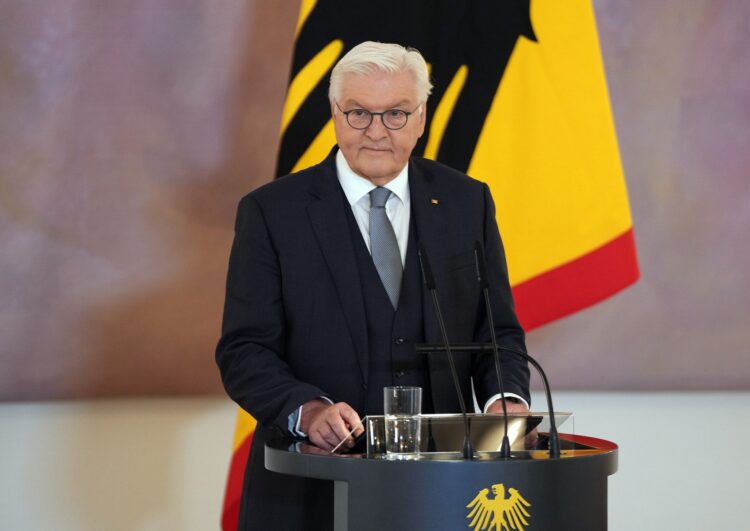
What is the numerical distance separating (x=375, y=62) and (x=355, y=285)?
1.60 ft

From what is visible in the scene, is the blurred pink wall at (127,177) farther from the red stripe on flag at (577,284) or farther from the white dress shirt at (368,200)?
the white dress shirt at (368,200)

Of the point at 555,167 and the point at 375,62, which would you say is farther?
the point at 555,167

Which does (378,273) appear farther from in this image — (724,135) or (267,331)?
(724,135)

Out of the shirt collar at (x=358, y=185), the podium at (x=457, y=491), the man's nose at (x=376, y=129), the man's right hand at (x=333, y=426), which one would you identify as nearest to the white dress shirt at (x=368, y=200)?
the shirt collar at (x=358, y=185)

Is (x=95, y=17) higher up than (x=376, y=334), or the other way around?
(x=95, y=17)

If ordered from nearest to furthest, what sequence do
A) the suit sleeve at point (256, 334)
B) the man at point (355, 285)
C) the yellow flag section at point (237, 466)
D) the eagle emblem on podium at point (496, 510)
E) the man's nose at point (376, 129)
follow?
the eagle emblem on podium at point (496, 510), the suit sleeve at point (256, 334), the man at point (355, 285), the man's nose at point (376, 129), the yellow flag section at point (237, 466)

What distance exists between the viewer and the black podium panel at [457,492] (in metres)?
1.63

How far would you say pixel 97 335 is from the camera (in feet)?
10.7

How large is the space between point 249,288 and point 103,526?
1461mm

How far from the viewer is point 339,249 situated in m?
2.27

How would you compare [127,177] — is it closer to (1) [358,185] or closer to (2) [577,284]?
(1) [358,185]

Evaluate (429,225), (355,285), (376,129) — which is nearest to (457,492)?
(355,285)

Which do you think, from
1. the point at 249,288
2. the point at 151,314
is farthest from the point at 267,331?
the point at 151,314

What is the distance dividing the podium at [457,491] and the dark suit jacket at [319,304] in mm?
463
